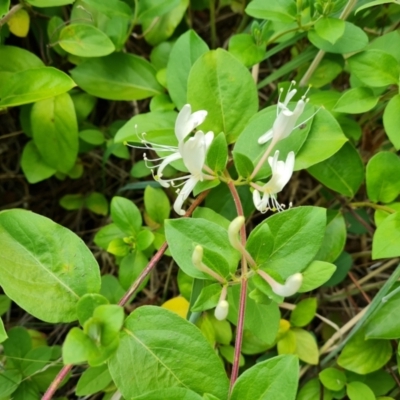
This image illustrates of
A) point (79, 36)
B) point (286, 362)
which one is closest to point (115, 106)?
point (79, 36)

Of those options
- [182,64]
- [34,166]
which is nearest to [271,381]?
[182,64]

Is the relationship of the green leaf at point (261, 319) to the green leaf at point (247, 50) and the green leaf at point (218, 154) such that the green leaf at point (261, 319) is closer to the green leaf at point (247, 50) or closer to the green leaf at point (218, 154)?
the green leaf at point (218, 154)

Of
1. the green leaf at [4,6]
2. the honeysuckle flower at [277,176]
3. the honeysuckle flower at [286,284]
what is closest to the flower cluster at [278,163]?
the honeysuckle flower at [277,176]

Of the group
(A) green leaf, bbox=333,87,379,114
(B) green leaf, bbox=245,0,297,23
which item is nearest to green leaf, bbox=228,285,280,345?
(A) green leaf, bbox=333,87,379,114

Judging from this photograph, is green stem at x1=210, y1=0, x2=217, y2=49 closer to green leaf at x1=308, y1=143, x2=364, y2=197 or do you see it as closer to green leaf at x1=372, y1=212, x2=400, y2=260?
green leaf at x1=308, y1=143, x2=364, y2=197

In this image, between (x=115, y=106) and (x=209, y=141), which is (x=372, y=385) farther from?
(x=115, y=106)

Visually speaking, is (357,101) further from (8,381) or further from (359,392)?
(8,381)
